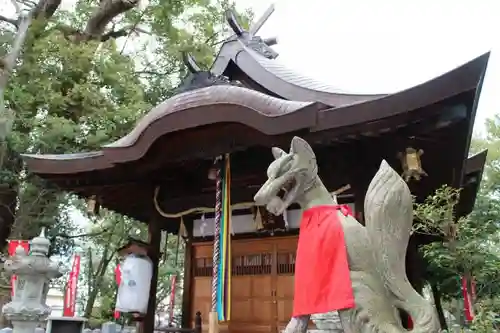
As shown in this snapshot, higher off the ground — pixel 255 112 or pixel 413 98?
pixel 255 112

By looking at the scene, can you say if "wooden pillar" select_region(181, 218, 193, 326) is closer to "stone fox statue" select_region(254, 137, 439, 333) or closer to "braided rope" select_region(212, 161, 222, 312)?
"braided rope" select_region(212, 161, 222, 312)

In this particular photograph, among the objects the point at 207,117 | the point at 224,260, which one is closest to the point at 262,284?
the point at 224,260

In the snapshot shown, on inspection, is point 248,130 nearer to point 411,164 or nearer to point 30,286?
point 411,164

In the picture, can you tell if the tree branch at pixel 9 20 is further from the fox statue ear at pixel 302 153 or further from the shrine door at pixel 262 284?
the fox statue ear at pixel 302 153

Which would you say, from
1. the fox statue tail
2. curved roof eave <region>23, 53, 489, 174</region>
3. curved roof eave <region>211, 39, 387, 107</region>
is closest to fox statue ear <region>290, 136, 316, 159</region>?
the fox statue tail

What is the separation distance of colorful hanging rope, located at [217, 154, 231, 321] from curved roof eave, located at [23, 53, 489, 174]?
2.56 feet

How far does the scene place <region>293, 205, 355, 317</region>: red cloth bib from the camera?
3041mm

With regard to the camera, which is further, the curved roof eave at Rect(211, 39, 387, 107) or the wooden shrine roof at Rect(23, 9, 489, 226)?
the curved roof eave at Rect(211, 39, 387, 107)

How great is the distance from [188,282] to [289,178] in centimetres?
514

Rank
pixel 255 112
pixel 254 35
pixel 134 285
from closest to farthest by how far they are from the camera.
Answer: pixel 255 112 < pixel 134 285 < pixel 254 35

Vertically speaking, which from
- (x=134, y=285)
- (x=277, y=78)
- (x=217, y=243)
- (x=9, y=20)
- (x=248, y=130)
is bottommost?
(x=134, y=285)

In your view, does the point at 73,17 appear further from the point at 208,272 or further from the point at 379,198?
the point at 379,198

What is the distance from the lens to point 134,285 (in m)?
6.46

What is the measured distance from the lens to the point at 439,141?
5148mm
